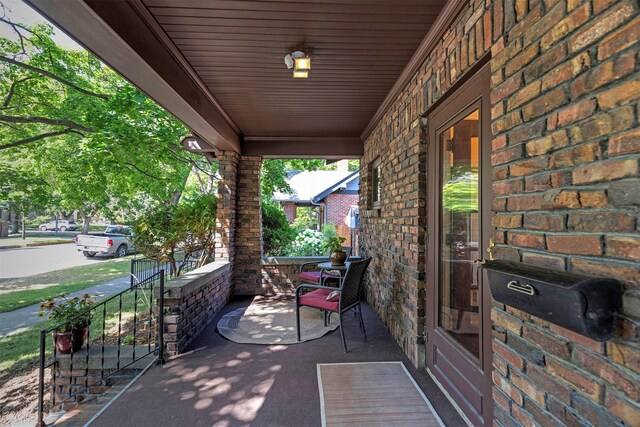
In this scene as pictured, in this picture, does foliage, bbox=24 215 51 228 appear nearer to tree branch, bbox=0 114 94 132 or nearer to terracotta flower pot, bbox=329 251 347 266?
tree branch, bbox=0 114 94 132

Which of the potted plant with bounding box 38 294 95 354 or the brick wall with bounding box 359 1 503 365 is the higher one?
the brick wall with bounding box 359 1 503 365

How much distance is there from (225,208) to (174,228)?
35.1 inches

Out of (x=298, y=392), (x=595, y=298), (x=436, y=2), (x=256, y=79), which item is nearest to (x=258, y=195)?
(x=256, y=79)

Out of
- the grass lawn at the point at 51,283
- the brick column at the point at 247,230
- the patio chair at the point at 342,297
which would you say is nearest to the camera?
the patio chair at the point at 342,297

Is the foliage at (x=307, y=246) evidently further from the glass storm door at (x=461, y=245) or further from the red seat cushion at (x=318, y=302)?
the glass storm door at (x=461, y=245)

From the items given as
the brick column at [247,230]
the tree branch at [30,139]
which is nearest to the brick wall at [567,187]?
the brick column at [247,230]

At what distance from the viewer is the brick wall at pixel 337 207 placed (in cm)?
1260

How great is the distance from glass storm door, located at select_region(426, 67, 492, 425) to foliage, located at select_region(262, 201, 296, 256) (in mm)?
3737

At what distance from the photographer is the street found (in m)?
8.43

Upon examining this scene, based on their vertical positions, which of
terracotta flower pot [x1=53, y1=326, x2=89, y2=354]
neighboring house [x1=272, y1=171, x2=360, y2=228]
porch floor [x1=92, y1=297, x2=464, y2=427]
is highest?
neighboring house [x1=272, y1=171, x2=360, y2=228]

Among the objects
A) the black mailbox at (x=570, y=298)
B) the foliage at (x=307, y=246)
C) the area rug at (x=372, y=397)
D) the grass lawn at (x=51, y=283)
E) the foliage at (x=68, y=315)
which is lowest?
the grass lawn at (x=51, y=283)

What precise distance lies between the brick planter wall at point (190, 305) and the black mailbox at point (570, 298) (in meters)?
2.72

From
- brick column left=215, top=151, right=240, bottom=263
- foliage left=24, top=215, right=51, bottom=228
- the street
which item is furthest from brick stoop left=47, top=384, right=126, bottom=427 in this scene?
foliage left=24, top=215, right=51, bottom=228

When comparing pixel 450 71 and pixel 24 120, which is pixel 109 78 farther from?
pixel 450 71
